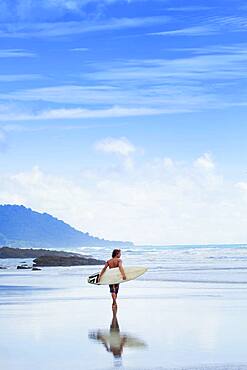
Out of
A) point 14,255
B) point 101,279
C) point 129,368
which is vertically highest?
point 14,255

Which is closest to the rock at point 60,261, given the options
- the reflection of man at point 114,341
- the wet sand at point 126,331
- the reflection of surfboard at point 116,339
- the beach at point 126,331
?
the beach at point 126,331

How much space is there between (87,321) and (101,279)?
511cm

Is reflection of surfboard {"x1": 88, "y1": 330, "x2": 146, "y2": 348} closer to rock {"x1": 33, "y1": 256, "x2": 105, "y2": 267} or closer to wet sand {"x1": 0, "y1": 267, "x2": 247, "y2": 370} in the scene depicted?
wet sand {"x1": 0, "y1": 267, "x2": 247, "y2": 370}

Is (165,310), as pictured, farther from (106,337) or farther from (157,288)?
(157,288)

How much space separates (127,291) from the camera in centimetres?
3238

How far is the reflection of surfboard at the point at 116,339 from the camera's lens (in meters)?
16.1

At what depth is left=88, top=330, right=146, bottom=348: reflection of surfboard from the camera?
16.1m

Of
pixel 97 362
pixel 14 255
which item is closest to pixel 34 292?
pixel 97 362

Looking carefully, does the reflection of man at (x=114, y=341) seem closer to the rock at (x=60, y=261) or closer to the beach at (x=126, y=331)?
the beach at (x=126, y=331)

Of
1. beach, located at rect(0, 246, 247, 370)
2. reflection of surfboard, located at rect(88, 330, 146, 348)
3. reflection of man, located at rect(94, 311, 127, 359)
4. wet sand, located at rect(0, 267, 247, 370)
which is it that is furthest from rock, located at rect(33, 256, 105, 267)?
reflection of surfboard, located at rect(88, 330, 146, 348)

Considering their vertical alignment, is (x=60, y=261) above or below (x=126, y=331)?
above

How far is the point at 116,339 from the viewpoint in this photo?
55.5ft

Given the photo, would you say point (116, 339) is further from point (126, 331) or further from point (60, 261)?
point (60, 261)

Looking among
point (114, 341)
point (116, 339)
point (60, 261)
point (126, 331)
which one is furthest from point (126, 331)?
point (60, 261)
